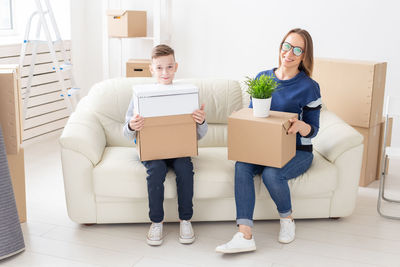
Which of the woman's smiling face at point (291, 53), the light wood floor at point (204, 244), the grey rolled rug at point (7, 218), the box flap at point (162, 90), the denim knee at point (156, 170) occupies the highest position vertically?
the woman's smiling face at point (291, 53)

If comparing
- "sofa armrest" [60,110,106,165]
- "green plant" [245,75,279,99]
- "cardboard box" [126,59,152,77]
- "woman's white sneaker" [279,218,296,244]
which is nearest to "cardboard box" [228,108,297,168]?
"green plant" [245,75,279,99]

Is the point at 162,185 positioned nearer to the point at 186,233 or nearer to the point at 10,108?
the point at 186,233

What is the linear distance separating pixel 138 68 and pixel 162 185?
7.58 feet

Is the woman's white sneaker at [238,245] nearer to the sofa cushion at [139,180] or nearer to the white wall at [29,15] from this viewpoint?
the sofa cushion at [139,180]

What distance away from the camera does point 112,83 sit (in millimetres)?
3188

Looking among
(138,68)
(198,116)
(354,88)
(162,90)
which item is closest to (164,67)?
(162,90)

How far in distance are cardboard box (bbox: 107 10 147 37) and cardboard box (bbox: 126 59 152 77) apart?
0.26 metres

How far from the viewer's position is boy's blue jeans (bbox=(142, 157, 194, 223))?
8.36 ft

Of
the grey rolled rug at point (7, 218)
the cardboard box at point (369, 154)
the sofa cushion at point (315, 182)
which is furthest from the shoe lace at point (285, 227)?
the grey rolled rug at point (7, 218)

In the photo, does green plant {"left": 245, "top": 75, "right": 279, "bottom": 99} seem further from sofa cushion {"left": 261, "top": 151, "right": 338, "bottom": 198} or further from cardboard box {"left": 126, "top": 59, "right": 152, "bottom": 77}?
cardboard box {"left": 126, "top": 59, "right": 152, "bottom": 77}

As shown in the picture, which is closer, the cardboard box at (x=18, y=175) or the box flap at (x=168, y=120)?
the box flap at (x=168, y=120)

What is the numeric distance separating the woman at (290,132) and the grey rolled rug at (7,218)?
989 millimetres

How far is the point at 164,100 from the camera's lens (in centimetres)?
245

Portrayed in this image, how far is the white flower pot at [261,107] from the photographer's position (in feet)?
8.27
